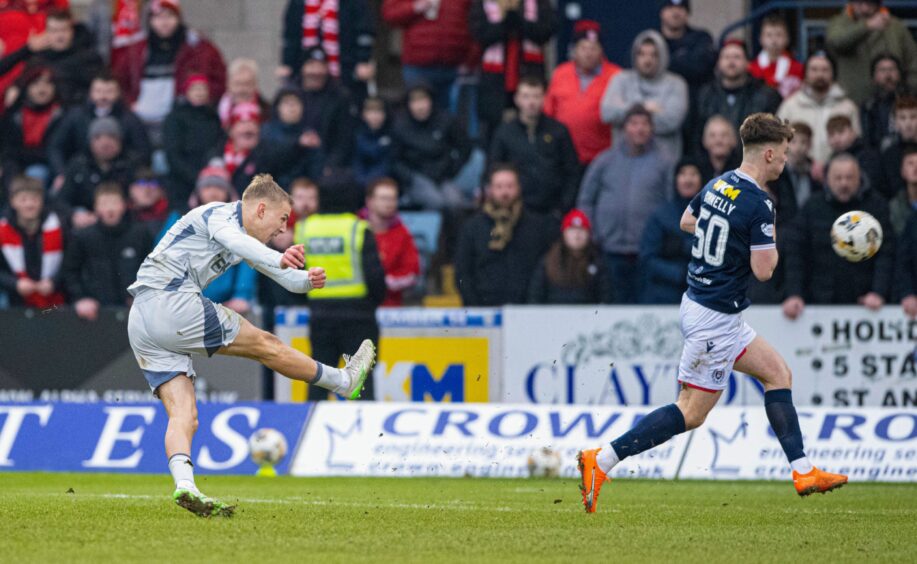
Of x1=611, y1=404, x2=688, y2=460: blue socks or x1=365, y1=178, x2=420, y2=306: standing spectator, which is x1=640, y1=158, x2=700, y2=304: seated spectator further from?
x1=611, y1=404, x2=688, y2=460: blue socks

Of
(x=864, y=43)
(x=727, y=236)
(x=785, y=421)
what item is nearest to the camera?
(x=727, y=236)

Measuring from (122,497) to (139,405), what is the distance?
3199mm

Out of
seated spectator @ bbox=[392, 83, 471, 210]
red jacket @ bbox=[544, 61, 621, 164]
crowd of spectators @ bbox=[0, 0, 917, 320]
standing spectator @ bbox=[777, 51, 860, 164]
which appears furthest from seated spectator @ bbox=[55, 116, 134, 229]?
standing spectator @ bbox=[777, 51, 860, 164]

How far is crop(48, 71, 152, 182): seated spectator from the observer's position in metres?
17.5

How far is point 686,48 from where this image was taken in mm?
16688

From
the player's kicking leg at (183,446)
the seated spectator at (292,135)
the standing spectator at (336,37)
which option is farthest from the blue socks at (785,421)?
the standing spectator at (336,37)

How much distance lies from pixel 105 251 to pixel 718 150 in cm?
638

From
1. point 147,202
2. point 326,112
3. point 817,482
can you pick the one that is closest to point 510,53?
point 326,112

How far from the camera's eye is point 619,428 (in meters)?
13.2

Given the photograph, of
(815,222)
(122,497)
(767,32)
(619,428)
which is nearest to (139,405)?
(122,497)

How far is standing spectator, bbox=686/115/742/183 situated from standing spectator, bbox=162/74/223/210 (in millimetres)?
5550

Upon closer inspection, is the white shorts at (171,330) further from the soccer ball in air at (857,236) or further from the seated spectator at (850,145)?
the seated spectator at (850,145)

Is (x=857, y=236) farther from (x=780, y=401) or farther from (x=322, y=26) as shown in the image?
(x=322, y=26)

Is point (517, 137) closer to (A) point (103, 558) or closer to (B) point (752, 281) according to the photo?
(B) point (752, 281)
